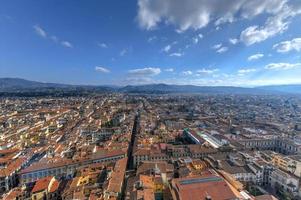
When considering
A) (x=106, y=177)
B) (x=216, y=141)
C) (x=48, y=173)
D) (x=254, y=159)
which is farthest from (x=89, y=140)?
(x=254, y=159)

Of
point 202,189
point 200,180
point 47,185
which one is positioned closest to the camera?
point 202,189

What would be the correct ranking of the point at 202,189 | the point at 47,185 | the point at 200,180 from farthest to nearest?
the point at 47,185 < the point at 200,180 < the point at 202,189

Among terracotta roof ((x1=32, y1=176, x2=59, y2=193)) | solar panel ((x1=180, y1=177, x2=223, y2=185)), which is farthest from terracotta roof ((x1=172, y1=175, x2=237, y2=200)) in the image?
terracotta roof ((x1=32, y1=176, x2=59, y2=193))

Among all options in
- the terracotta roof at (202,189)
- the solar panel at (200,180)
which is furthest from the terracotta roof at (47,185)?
the solar panel at (200,180)

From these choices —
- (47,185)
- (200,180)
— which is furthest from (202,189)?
(47,185)

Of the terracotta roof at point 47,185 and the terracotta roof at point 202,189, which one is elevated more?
the terracotta roof at point 202,189

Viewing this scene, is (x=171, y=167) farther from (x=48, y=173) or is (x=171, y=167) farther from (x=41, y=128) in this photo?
(x=41, y=128)

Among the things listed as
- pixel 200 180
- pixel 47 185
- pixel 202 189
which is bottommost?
pixel 47 185

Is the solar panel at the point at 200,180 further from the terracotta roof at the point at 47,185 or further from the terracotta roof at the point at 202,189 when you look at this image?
the terracotta roof at the point at 47,185

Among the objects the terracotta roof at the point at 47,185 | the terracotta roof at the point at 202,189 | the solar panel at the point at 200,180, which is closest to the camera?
the terracotta roof at the point at 202,189

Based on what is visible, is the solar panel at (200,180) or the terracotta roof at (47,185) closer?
the solar panel at (200,180)

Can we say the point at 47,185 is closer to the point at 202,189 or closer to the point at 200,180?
the point at 200,180

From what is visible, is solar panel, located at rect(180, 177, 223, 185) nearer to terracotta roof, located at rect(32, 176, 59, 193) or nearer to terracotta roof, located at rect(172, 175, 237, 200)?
terracotta roof, located at rect(172, 175, 237, 200)
